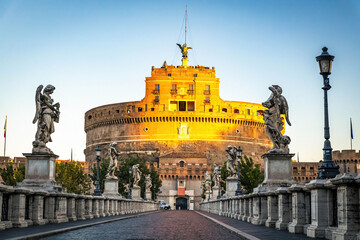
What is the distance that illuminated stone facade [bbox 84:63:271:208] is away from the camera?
12306 cm

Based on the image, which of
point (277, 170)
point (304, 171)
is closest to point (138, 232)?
point (277, 170)

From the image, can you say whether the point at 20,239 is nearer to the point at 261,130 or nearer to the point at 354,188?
the point at 354,188

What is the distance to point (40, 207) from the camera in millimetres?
16297

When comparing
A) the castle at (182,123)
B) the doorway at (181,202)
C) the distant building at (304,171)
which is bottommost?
the doorway at (181,202)

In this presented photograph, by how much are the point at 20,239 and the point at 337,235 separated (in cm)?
553

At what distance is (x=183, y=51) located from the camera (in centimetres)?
14075

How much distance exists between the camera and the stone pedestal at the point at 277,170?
18203 mm

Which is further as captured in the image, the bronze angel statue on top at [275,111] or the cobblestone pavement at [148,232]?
the bronze angel statue on top at [275,111]

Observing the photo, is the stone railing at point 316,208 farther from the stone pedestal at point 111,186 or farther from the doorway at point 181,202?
the doorway at point 181,202

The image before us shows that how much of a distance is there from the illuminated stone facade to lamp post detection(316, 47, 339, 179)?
101966mm

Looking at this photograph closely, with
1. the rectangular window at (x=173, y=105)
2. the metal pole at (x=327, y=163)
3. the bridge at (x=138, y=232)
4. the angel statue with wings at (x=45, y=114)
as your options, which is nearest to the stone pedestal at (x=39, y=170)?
the angel statue with wings at (x=45, y=114)

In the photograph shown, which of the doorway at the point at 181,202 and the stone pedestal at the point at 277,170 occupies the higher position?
the stone pedestal at the point at 277,170

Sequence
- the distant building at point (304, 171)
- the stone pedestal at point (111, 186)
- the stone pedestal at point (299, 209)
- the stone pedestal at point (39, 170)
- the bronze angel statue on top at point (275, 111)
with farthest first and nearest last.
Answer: the distant building at point (304, 171) < the stone pedestal at point (111, 186) < the stone pedestal at point (39, 170) < the bronze angel statue on top at point (275, 111) < the stone pedestal at point (299, 209)

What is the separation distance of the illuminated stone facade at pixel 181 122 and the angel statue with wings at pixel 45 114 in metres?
96.5
